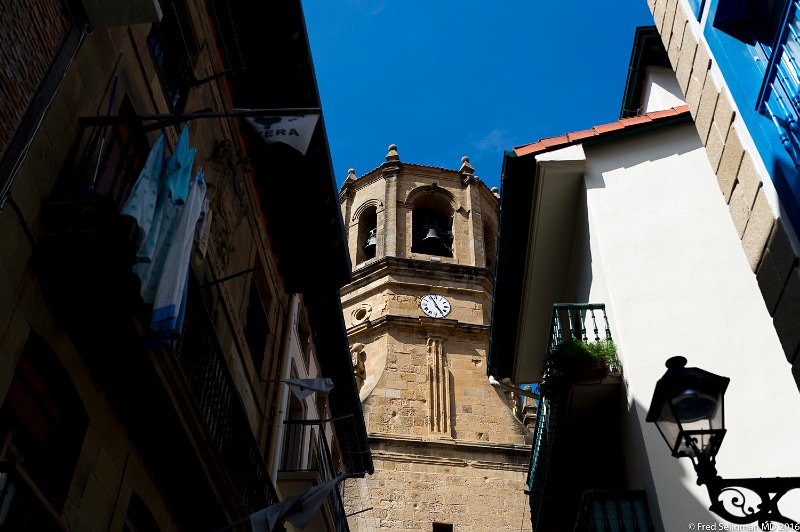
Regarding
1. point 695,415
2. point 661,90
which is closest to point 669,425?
point 695,415

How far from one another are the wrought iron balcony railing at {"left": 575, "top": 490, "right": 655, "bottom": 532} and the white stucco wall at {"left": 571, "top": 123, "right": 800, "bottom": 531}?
0.40 feet

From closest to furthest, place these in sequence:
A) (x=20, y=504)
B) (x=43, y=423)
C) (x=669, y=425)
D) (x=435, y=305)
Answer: (x=20, y=504)
(x=669, y=425)
(x=43, y=423)
(x=435, y=305)

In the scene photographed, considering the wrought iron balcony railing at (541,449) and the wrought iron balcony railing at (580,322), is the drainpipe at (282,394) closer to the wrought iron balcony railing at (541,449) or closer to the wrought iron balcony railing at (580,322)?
the wrought iron balcony railing at (541,449)

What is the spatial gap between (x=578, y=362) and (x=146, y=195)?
170 inches

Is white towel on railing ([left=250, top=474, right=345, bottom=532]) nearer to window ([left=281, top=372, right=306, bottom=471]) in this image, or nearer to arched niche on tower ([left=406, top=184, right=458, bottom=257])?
window ([left=281, top=372, right=306, bottom=471])

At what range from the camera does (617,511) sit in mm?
7336

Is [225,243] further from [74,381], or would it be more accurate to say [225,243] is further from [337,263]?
[74,381]

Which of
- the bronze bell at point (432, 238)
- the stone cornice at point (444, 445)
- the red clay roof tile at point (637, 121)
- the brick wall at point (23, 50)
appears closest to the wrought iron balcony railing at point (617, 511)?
the red clay roof tile at point (637, 121)

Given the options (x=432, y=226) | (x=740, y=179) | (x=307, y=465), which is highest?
(x=432, y=226)

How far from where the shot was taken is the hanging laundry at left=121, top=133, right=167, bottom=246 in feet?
18.0

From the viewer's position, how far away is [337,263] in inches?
489

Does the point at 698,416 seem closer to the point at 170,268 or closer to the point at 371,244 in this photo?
the point at 170,268

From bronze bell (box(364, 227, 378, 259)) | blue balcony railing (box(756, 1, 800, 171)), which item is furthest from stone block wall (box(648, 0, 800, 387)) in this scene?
bronze bell (box(364, 227, 378, 259))

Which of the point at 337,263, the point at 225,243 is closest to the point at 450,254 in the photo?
the point at 337,263
